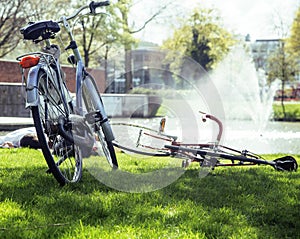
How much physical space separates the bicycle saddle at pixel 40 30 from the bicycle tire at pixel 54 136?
0.34m

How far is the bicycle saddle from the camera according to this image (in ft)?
11.2

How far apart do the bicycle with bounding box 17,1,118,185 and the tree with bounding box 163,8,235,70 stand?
31522 millimetres

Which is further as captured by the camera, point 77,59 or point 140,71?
point 140,71

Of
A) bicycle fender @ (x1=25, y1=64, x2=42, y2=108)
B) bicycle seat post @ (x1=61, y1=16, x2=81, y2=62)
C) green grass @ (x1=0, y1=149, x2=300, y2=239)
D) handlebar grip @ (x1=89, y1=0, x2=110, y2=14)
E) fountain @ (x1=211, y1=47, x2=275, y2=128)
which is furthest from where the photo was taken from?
fountain @ (x1=211, y1=47, x2=275, y2=128)

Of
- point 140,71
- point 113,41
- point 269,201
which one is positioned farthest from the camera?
point 113,41

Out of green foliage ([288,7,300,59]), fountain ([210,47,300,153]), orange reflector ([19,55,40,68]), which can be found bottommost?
fountain ([210,47,300,153])

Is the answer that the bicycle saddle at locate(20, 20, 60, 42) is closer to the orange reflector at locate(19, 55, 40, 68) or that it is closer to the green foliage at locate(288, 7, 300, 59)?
the orange reflector at locate(19, 55, 40, 68)

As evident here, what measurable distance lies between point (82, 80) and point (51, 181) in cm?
90

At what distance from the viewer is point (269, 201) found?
10.3ft

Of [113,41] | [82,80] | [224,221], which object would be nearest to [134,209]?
[224,221]

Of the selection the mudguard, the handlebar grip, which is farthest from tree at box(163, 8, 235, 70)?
the mudguard

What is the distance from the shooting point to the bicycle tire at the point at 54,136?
3.11m

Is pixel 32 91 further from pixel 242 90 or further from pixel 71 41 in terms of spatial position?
pixel 242 90

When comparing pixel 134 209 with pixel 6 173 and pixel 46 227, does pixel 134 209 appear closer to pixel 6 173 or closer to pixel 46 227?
pixel 46 227
